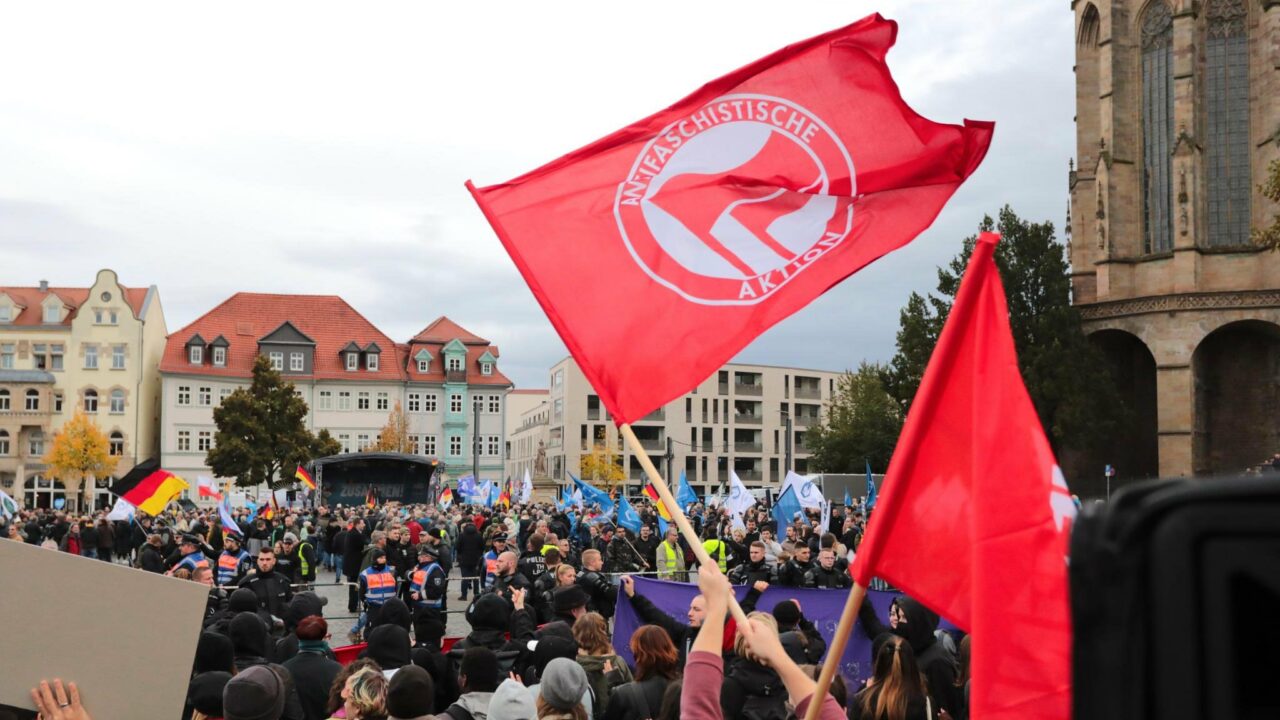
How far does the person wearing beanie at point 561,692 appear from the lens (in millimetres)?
5164

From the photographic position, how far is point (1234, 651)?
125 centimetres

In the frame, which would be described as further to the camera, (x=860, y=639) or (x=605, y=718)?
(x=860, y=639)

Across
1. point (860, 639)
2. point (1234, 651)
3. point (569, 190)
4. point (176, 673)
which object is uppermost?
point (569, 190)

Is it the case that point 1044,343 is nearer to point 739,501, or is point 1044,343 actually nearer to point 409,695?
point 739,501

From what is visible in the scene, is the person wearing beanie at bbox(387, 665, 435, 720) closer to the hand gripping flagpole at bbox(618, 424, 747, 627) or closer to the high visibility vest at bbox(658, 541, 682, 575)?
the hand gripping flagpole at bbox(618, 424, 747, 627)

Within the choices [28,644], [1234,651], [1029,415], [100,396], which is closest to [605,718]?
[28,644]

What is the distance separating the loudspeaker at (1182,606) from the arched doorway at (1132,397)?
2182 inches

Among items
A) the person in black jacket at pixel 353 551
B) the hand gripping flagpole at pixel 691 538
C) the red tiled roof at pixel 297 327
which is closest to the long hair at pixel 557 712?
the hand gripping flagpole at pixel 691 538

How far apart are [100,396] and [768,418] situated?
60.3 metres

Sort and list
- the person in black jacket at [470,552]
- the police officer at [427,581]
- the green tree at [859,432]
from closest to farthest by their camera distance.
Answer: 1. the police officer at [427,581]
2. the person in black jacket at [470,552]
3. the green tree at [859,432]

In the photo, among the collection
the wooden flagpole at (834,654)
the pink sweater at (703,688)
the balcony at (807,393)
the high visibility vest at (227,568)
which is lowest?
the high visibility vest at (227,568)

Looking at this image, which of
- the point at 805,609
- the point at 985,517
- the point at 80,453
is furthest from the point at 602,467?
the point at 985,517

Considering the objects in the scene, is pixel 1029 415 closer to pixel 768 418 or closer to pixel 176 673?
pixel 176 673

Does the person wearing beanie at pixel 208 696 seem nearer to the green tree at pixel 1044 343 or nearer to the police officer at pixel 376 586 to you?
the police officer at pixel 376 586
